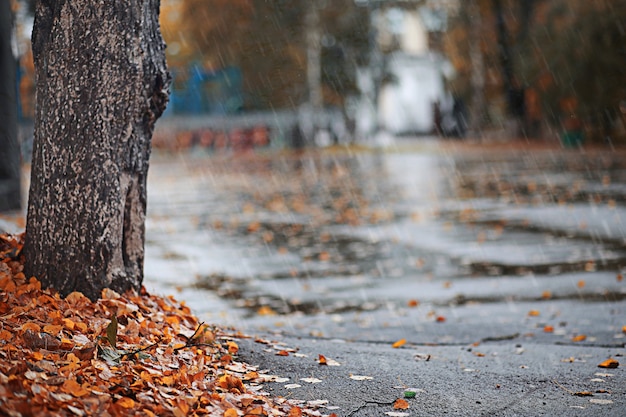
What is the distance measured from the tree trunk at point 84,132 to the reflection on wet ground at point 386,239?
289cm

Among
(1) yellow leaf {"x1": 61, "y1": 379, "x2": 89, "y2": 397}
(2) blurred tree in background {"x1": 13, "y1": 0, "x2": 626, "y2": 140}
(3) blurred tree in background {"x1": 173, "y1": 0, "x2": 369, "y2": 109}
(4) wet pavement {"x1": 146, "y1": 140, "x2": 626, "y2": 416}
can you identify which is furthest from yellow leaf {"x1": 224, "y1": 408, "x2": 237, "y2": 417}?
(3) blurred tree in background {"x1": 173, "y1": 0, "x2": 369, "y2": 109}

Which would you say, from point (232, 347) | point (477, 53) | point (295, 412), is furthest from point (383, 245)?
point (477, 53)

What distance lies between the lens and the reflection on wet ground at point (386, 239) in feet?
30.1

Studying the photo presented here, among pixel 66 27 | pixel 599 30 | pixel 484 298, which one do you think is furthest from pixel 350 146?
pixel 66 27

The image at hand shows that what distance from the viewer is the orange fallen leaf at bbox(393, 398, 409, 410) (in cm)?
484

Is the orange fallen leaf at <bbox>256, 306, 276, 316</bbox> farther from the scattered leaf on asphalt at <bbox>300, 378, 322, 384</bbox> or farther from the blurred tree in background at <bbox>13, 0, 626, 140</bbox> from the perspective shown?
the blurred tree in background at <bbox>13, 0, 626, 140</bbox>

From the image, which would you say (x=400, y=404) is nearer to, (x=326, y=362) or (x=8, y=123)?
(x=326, y=362)

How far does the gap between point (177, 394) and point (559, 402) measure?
2218 mm

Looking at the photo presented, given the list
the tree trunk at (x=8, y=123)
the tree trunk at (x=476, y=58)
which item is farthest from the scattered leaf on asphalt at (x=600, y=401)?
the tree trunk at (x=476, y=58)

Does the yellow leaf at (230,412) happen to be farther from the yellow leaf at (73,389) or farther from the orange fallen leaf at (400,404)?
the orange fallen leaf at (400,404)

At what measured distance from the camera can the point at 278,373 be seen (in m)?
5.39

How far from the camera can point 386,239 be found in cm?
1288

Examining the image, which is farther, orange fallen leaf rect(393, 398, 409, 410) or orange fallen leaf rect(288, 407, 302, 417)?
orange fallen leaf rect(393, 398, 409, 410)

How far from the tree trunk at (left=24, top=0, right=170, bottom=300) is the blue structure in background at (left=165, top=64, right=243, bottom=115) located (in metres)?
37.9
